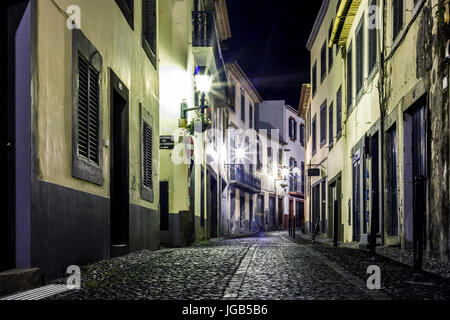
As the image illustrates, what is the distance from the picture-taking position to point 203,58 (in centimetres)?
2011

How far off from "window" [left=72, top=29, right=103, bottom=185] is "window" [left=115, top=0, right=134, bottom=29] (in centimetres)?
190

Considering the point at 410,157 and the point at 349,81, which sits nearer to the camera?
the point at 410,157

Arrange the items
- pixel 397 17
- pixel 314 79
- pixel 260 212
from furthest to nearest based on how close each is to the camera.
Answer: pixel 260 212
pixel 314 79
pixel 397 17

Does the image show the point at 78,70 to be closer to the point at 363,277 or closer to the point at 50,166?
the point at 50,166

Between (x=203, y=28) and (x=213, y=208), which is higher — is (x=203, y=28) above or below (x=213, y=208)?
above

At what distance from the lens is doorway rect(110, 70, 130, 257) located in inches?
403

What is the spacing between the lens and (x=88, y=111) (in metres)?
8.04

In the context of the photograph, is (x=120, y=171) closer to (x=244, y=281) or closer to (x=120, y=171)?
(x=120, y=171)

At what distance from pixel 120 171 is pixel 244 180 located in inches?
1127

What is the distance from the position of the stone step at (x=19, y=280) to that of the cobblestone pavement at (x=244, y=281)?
42 cm

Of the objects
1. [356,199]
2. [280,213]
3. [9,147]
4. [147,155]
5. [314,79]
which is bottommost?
[280,213]

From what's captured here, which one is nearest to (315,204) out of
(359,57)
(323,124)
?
(323,124)

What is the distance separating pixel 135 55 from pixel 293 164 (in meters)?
43.6

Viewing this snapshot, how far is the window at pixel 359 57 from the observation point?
15.9 meters
